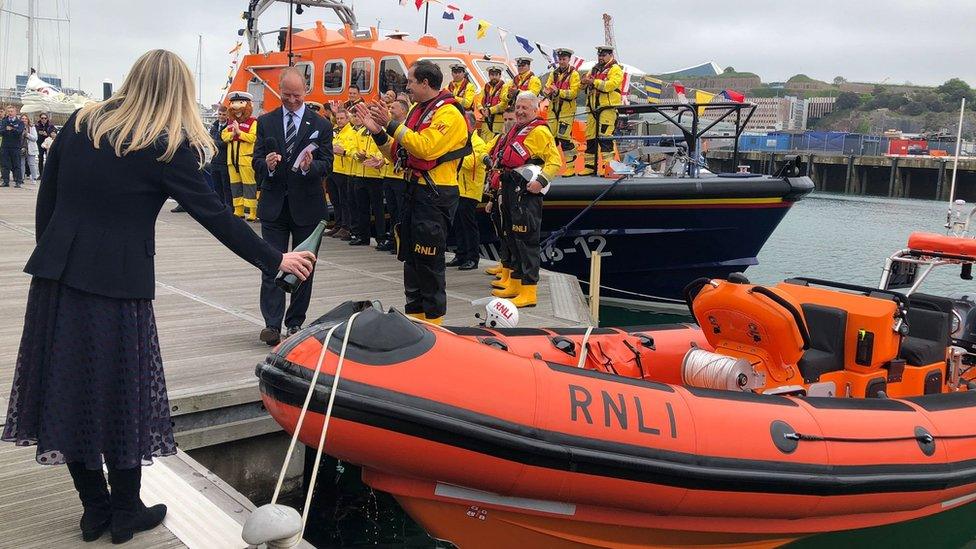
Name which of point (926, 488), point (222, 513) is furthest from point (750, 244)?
point (222, 513)

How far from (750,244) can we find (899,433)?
205 inches

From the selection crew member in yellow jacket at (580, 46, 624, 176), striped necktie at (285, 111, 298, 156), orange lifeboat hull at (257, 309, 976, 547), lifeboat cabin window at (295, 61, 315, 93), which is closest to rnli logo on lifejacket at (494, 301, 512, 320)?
orange lifeboat hull at (257, 309, 976, 547)

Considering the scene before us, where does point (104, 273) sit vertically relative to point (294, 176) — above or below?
below

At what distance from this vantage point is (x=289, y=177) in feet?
14.0

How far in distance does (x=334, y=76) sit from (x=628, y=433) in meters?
8.17

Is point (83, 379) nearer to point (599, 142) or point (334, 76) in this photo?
point (599, 142)

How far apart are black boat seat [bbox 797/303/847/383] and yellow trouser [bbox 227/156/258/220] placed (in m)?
6.63

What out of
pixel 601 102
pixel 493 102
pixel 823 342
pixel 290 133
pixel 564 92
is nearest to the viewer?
pixel 823 342

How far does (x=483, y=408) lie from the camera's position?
9.11 feet

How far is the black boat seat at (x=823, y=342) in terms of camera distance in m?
3.96

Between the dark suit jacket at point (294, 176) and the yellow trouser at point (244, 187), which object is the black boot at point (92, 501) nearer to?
the dark suit jacket at point (294, 176)

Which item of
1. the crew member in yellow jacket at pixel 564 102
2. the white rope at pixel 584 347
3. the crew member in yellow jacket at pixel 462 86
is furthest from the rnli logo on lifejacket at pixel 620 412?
the crew member in yellow jacket at pixel 462 86

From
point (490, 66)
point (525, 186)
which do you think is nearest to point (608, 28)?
point (490, 66)

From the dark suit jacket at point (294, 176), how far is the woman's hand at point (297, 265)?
1.88 meters
